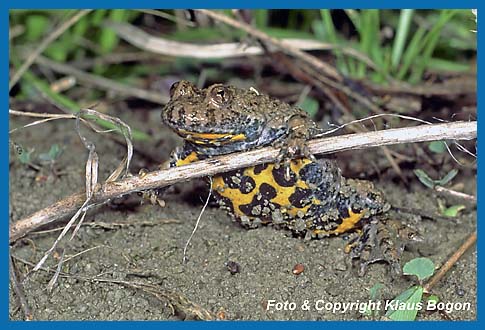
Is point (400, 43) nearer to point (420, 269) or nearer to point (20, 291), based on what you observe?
point (420, 269)

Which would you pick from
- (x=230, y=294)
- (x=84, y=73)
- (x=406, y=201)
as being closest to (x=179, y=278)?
(x=230, y=294)

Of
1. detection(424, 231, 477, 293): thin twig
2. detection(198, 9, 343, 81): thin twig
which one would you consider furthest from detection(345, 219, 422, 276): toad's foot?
detection(198, 9, 343, 81): thin twig

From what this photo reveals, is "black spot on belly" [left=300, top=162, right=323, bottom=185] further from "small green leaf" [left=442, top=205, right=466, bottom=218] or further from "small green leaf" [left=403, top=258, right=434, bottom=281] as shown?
"small green leaf" [left=442, top=205, right=466, bottom=218]

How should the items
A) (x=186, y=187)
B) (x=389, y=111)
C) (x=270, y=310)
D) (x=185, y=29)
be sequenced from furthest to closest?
1. (x=185, y=29)
2. (x=389, y=111)
3. (x=186, y=187)
4. (x=270, y=310)

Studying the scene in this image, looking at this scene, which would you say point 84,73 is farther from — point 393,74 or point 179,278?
point 179,278

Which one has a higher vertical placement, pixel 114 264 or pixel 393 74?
pixel 393 74
